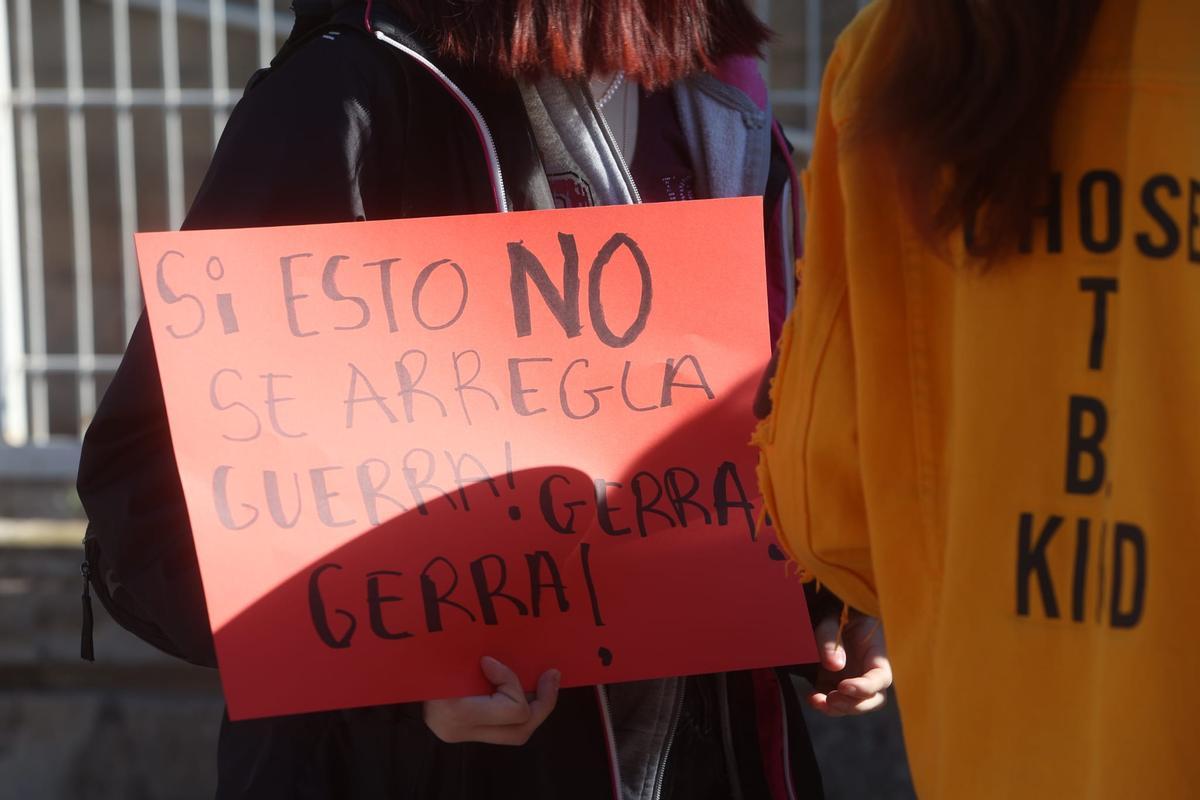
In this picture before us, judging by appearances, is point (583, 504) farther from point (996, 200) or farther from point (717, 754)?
point (996, 200)

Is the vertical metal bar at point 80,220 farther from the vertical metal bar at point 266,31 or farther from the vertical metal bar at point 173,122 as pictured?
the vertical metal bar at point 266,31

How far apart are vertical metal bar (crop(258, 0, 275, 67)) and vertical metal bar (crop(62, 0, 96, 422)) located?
1.72 ft

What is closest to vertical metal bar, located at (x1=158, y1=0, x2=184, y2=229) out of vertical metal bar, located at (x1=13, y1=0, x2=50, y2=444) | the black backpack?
vertical metal bar, located at (x1=13, y1=0, x2=50, y2=444)

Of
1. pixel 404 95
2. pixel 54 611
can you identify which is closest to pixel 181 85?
pixel 54 611

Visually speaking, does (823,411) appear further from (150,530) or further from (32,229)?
(32,229)

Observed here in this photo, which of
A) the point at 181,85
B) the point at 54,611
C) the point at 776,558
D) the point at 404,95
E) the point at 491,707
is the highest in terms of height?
the point at 181,85

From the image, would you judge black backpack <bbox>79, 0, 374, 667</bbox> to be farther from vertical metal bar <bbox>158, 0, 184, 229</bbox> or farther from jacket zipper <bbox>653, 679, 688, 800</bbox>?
vertical metal bar <bbox>158, 0, 184, 229</bbox>

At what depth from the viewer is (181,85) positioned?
4.39m

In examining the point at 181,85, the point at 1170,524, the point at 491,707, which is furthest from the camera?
the point at 181,85

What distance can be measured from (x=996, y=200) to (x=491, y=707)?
65 cm

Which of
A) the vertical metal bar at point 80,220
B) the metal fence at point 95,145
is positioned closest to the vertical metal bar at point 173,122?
the metal fence at point 95,145

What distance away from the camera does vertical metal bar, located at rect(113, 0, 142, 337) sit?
163 inches

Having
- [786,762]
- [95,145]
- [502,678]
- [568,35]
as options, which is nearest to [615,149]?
[568,35]

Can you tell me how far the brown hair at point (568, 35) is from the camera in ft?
4.31
